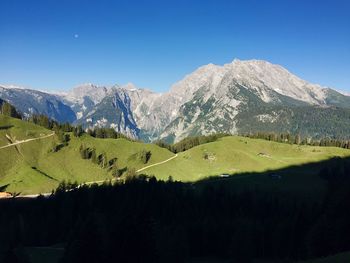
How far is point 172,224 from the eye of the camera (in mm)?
133625

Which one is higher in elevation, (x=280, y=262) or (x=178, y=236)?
(x=178, y=236)

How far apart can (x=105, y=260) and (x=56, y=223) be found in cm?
10954

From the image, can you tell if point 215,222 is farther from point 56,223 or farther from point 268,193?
point 268,193

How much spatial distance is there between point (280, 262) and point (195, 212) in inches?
1896

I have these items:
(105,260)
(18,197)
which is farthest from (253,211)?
(105,260)

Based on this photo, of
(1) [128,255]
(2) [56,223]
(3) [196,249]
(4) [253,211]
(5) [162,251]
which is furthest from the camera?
(4) [253,211]

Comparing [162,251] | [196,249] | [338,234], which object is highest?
[338,234]

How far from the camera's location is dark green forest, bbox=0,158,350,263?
47219mm

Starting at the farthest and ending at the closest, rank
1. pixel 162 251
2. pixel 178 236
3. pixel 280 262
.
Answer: pixel 280 262, pixel 178 236, pixel 162 251

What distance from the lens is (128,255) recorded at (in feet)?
148

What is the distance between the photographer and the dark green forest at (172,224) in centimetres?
4722

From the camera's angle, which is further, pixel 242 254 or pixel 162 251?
pixel 242 254

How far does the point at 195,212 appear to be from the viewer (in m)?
154

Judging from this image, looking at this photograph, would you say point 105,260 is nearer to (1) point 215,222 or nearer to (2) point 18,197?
(1) point 215,222
